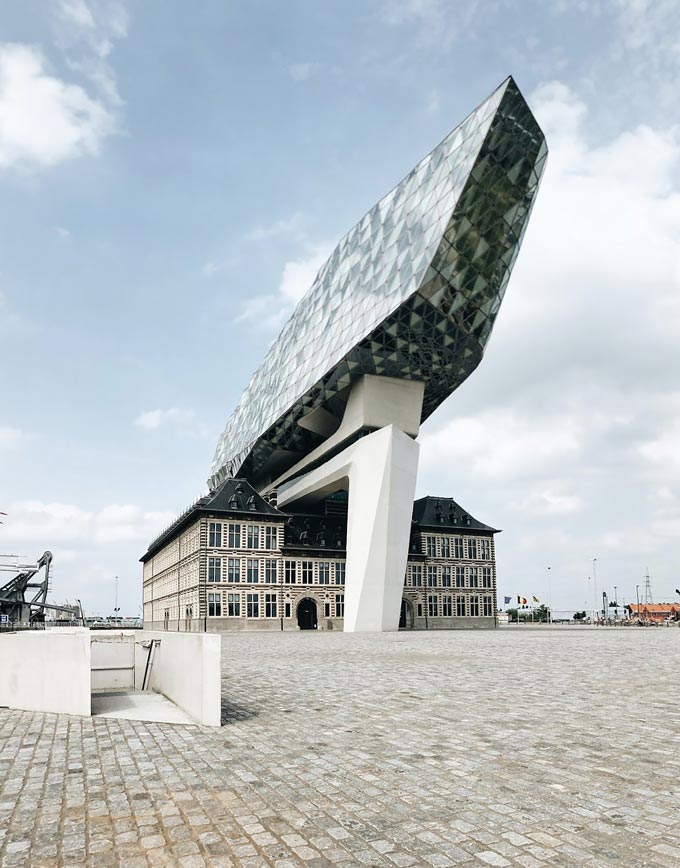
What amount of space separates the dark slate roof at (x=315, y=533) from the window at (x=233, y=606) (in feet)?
23.1

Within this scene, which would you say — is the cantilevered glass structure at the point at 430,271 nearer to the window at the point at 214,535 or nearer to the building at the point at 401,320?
the building at the point at 401,320

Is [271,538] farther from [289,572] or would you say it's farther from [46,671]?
[46,671]

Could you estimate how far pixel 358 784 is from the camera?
7238 mm

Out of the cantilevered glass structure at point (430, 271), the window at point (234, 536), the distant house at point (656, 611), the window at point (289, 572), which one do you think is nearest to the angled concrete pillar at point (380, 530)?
the cantilevered glass structure at point (430, 271)

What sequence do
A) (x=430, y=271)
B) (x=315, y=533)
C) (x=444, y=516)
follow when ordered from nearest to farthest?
(x=430, y=271), (x=315, y=533), (x=444, y=516)

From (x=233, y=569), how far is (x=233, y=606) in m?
3.17

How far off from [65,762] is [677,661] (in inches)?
767

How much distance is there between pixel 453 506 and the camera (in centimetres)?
8150

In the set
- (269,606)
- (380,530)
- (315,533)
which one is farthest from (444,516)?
(380,530)

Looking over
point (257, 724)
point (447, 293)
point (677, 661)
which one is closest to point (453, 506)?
point (447, 293)

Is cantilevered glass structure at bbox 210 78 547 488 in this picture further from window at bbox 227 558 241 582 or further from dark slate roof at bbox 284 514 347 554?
window at bbox 227 558 241 582

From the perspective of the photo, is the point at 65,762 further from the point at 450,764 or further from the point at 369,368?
the point at 369,368

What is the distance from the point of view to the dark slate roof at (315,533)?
2741 inches

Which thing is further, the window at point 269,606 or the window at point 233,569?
the window at point 269,606
